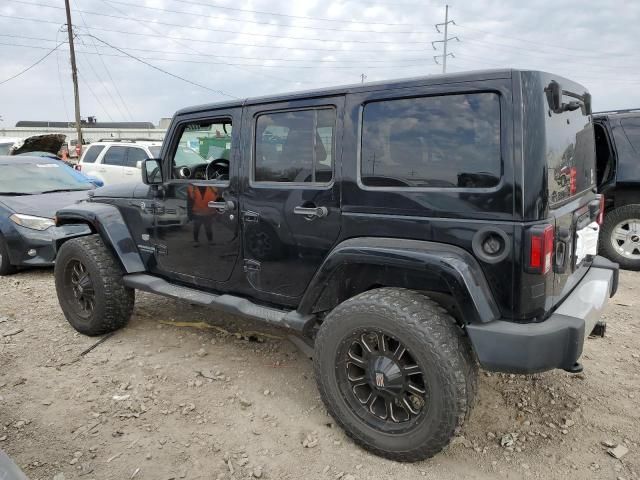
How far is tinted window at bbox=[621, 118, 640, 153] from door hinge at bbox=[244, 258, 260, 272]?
17.1 feet

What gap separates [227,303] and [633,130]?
5512 mm

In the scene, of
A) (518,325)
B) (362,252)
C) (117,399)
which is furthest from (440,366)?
(117,399)

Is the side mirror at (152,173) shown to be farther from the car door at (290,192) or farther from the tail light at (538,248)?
the tail light at (538,248)

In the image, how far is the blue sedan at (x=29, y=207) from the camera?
19.2ft

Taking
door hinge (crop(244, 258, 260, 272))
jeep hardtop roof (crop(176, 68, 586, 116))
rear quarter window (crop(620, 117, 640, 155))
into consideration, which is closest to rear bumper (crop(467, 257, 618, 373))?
jeep hardtop roof (crop(176, 68, 586, 116))

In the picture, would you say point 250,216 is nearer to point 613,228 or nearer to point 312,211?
point 312,211

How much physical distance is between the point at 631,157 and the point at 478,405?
14.7ft

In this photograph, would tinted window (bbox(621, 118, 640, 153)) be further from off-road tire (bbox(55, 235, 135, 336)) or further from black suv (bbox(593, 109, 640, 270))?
off-road tire (bbox(55, 235, 135, 336))

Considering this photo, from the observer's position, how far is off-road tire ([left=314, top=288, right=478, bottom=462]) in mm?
2271

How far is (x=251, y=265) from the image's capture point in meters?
3.18

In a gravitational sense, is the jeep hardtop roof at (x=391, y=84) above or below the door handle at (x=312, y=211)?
above

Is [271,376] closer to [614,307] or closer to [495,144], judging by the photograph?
[495,144]

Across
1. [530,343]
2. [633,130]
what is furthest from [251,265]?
[633,130]

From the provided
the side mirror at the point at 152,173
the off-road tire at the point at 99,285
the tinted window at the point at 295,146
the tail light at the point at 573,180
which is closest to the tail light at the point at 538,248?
the tail light at the point at 573,180
